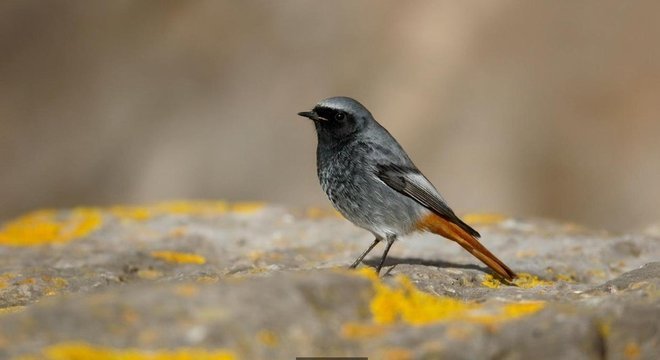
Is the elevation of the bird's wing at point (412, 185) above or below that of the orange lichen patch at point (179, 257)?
above

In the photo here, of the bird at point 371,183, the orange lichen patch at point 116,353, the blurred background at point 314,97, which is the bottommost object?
the orange lichen patch at point 116,353

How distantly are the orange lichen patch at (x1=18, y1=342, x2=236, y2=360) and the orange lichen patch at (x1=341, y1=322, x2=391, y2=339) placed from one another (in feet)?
1.43

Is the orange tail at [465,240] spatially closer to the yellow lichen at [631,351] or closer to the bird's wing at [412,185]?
the bird's wing at [412,185]

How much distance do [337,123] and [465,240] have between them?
1.24m

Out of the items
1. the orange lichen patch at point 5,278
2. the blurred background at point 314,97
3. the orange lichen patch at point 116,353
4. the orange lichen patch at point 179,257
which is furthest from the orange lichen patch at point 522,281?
the blurred background at point 314,97

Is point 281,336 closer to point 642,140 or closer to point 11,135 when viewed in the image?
point 642,140

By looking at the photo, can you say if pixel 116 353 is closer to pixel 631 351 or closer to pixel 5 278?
pixel 631 351

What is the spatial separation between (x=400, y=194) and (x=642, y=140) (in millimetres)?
5502

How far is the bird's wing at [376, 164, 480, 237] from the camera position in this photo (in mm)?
5828

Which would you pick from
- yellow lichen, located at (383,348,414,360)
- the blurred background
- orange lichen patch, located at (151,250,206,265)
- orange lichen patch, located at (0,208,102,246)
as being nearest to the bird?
orange lichen patch, located at (151,250,206,265)

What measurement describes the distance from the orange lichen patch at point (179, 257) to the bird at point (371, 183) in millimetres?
1007

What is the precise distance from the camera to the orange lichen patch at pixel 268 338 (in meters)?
2.96

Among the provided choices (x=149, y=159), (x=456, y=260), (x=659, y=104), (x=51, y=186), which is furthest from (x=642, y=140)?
(x=51, y=186)

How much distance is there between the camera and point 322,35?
12.1 m
